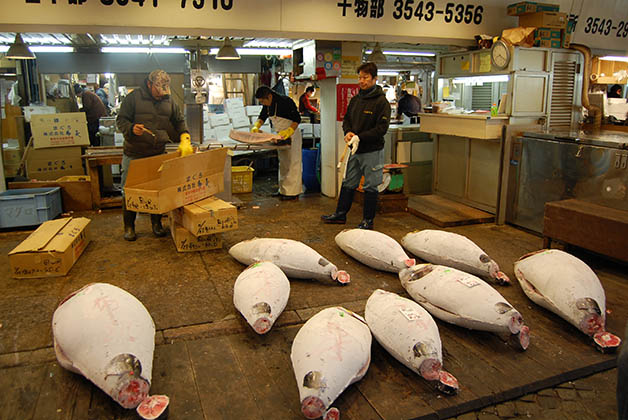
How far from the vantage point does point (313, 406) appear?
2115mm

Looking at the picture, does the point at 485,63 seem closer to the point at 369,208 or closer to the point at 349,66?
the point at 349,66

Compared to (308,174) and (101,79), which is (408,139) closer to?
(308,174)

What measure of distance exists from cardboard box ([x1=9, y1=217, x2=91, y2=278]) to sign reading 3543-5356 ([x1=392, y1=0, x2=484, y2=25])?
4.56 meters

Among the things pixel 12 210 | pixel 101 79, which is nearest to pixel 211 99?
pixel 101 79

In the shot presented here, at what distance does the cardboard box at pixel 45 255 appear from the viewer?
3881 millimetres

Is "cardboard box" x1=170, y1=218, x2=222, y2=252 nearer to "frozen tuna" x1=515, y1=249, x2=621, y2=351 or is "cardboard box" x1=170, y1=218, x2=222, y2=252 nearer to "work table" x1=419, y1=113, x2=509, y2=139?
"frozen tuna" x1=515, y1=249, x2=621, y2=351

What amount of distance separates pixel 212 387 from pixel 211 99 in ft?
30.5

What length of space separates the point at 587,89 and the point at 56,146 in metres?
7.28

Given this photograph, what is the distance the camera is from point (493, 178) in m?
5.81

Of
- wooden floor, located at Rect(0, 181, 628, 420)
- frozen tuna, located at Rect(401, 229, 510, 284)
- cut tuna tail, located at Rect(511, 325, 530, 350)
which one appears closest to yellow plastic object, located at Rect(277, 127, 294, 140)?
wooden floor, located at Rect(0, 181, 628, 420)

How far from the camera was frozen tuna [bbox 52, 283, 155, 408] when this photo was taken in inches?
86.1

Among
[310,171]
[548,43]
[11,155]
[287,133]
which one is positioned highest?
[548,43]

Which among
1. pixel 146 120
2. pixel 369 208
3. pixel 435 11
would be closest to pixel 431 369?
pixel 369 208

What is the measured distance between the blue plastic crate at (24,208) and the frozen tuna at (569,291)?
496cm
